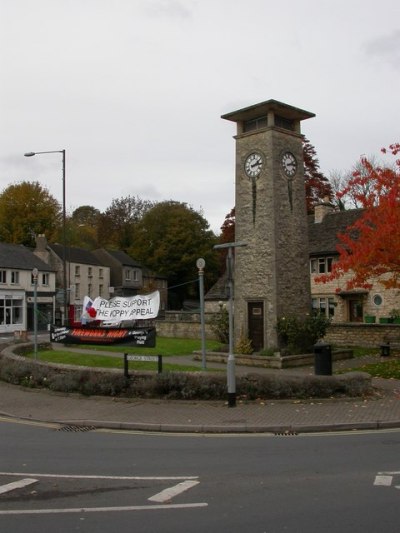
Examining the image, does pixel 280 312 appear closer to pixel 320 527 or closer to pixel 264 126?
pixel 264 126

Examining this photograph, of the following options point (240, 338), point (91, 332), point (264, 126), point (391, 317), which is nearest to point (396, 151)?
point (264, 126)

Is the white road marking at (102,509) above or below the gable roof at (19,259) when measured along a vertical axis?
below

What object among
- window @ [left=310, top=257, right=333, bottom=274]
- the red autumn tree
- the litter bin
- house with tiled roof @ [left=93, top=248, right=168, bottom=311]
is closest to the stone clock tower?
the red autumn tree

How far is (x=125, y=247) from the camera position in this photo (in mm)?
84062

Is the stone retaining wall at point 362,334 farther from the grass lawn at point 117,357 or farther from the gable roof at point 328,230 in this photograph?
the gable roof at point 328,230

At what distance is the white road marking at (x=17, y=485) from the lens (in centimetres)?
741

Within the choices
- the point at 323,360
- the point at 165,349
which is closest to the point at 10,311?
the point at 165,349

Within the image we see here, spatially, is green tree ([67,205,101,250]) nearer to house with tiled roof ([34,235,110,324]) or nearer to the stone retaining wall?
house with tiled roof ([34,235,110,324])

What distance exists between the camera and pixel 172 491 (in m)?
7.22

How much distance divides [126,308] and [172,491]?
10721 mm

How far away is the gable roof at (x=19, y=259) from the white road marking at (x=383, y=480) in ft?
161

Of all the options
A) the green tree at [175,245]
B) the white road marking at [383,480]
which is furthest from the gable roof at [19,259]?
the white road marking at [383,480]

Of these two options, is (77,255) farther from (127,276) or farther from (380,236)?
(380,236)

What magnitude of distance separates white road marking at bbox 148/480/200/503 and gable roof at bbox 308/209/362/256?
35.7 metres
